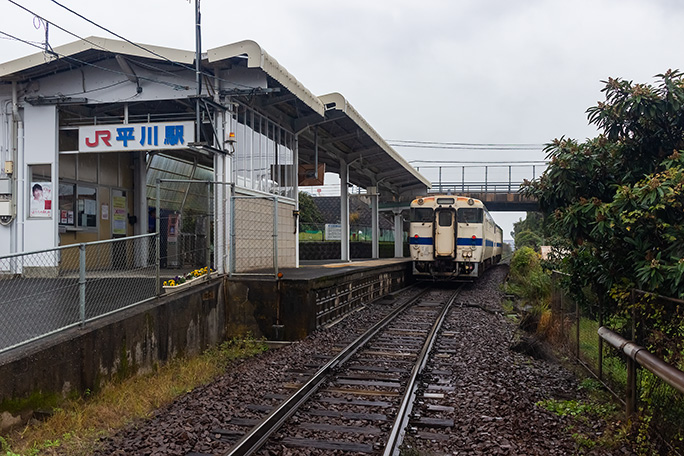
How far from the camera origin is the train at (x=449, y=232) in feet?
64.2

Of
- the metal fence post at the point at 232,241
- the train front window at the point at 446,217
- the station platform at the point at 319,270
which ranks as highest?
the train front window at the point at 446,217

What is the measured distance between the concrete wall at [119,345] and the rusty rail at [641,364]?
18.1ft

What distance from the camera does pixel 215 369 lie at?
8.12 m

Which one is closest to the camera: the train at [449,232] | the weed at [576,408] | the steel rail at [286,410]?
the steel rail at [286,410]

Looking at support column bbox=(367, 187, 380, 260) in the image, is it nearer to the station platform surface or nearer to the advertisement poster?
the station platform surface

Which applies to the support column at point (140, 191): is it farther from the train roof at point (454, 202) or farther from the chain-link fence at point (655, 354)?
the chain-link fence at point (655, 354)

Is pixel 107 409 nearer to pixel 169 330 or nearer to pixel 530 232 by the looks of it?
pixel 169 330

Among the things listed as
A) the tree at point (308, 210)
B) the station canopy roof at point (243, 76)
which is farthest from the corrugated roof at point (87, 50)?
the tree at point (308, 210)

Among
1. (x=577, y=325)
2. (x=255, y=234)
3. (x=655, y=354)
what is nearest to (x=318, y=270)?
(x=255, y=234)

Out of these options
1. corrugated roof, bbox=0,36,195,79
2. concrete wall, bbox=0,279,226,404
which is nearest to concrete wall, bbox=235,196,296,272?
concrete wall, bbox=0,279,226,404

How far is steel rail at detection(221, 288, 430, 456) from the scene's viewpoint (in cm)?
499

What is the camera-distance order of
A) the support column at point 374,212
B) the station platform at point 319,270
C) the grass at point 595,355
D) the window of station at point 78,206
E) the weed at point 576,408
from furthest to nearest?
the support column at point 374,212, the window of station at point 78,206, the station platform at point 319,270, the grass at point 595,355, the weed at point 576,408

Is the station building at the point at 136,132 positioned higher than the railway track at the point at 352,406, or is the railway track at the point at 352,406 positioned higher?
the station building at the point at 136,132

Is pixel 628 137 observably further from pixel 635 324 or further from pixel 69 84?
pixel 69 84
